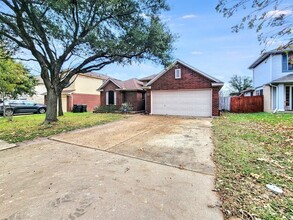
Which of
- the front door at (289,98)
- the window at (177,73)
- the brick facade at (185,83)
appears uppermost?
the window at (177,73)

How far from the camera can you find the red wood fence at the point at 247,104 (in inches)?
687

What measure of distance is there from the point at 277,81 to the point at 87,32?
51.6ft

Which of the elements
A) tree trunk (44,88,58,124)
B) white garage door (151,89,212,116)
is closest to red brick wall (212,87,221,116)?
white garage door (151,89,212,116)

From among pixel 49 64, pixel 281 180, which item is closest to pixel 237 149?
pixel 281 180

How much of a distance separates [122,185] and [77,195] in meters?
0.78

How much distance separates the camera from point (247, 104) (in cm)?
1770

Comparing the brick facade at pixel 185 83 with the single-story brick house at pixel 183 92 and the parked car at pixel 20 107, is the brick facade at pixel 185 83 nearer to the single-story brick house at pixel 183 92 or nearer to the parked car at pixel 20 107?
the single-story brick house at pixel 183 92

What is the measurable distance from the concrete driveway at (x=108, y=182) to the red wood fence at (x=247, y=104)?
14.2 meters

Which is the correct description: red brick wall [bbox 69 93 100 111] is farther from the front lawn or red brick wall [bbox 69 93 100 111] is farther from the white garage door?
the front lawn

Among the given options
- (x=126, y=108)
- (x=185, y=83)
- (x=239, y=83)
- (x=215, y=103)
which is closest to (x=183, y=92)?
(x=185, y=83)

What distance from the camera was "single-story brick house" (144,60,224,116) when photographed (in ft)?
48.3

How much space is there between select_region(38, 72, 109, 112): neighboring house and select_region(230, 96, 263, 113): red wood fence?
19.0 meters

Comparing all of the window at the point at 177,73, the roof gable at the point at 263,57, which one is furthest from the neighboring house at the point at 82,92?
the roof gable at the point at 263,57

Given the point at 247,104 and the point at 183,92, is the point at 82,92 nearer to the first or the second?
the point at 183,92
